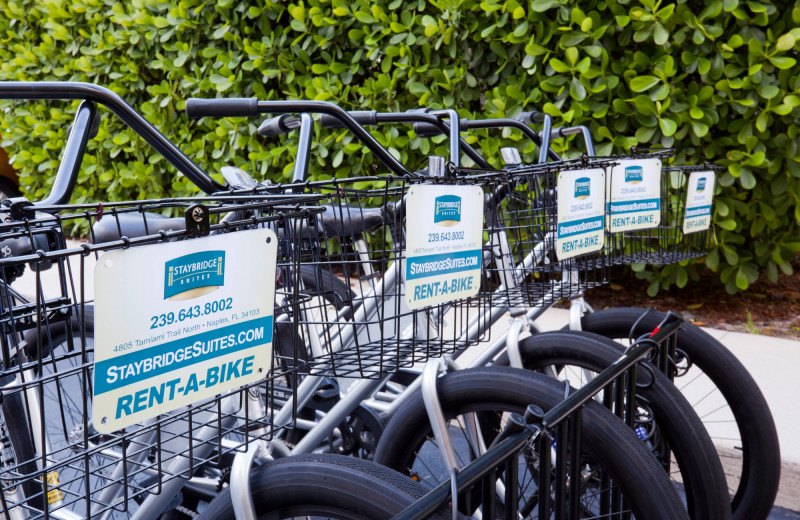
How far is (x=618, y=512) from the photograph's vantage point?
5.21ft

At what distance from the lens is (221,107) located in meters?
1.50

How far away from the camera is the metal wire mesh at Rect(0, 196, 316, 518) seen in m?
0.98

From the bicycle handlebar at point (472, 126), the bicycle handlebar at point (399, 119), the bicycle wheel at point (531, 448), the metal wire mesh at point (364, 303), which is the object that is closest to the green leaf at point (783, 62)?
the bicycle handlebar at point (472, 126)

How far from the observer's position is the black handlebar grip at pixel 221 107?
1492mm

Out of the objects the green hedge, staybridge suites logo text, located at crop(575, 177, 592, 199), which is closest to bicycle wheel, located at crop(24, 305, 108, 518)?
staybridge suites logo text, located at crop(575, 177, 592, 199)

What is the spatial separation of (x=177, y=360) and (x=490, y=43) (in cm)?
344

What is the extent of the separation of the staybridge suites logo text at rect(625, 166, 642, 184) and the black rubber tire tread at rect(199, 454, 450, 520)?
1400 millimetres

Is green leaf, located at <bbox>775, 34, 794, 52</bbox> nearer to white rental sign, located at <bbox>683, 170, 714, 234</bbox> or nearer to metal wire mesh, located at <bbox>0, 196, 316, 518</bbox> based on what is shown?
white rental sign, located at <bbox>683, 170, 714, 234</bbox>

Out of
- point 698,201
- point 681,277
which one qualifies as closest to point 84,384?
point 698,201

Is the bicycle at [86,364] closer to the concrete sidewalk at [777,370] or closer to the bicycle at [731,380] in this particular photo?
the bicycle at [731,380]

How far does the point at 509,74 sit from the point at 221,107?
116 inches

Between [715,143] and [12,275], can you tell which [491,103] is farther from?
[12,275]

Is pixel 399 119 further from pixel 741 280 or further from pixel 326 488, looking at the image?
pixel 741 280

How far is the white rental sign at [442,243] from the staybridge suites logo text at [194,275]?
505 millimetres
